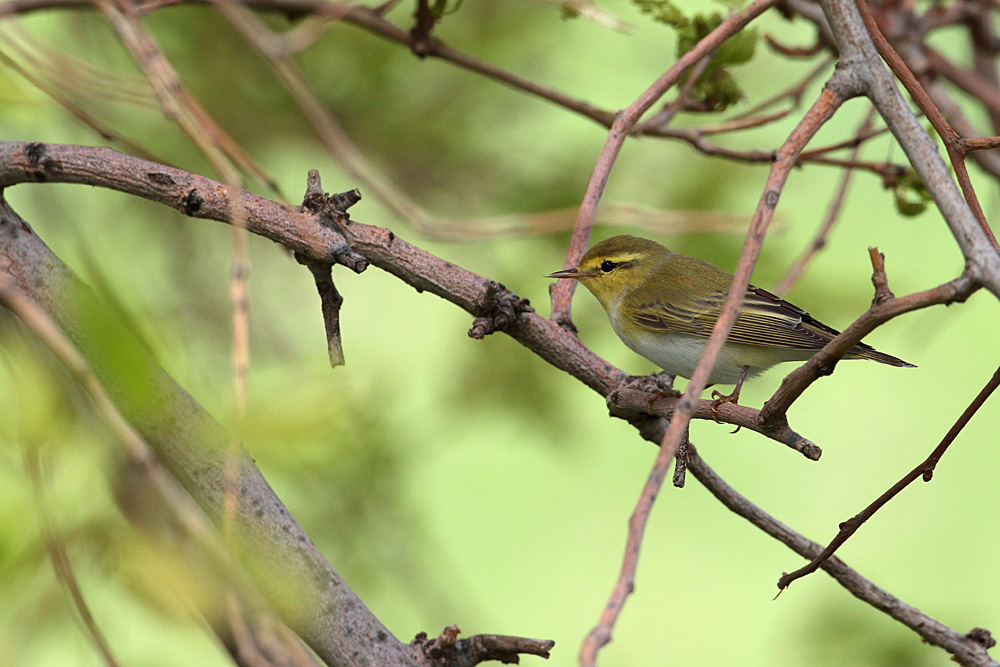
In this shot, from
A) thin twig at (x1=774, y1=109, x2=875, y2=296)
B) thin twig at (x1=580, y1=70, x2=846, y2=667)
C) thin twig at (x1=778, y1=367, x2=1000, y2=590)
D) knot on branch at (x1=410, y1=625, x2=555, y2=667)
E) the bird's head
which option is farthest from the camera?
the bird's head

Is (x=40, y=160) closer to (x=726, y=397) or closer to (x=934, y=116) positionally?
(x=934, y=116)

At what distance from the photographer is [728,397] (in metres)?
2.30

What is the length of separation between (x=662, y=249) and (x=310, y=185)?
1.75m

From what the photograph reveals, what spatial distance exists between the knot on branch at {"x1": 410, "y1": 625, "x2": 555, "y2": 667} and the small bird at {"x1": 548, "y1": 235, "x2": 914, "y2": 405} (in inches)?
37.3

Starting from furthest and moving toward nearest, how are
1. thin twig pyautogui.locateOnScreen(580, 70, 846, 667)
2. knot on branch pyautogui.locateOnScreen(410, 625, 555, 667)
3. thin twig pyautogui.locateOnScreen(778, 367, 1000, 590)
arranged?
knot on branch pyautogui.locateOnScreen(410, 625, 555, 667), thin twig pyautogui.locateOnScreen(778, 367, 1000, 590), thin twig pyautogui.locateOnScreen(580, 70, 846, 667)

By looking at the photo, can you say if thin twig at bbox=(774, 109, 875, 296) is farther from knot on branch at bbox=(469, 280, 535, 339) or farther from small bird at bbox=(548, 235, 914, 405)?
knot on branch at bbox=(469, 280, 535, 339)

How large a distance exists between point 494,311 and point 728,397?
2.93 feet

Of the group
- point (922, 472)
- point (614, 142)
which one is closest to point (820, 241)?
point (614, 142)

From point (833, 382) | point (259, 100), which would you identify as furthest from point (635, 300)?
point (833, 382)

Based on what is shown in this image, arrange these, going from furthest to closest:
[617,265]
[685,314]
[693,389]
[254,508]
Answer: [617,265] < [685,314] < [254,508] < [693,389]

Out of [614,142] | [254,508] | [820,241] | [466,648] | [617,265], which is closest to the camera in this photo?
[254,508]

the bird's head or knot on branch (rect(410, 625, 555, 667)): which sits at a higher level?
the bird's head

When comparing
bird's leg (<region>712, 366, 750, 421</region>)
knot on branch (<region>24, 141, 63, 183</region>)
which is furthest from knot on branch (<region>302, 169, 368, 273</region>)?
bird's leg (<region>712, 366, 750, 421</region>)

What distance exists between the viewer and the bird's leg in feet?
4.78
